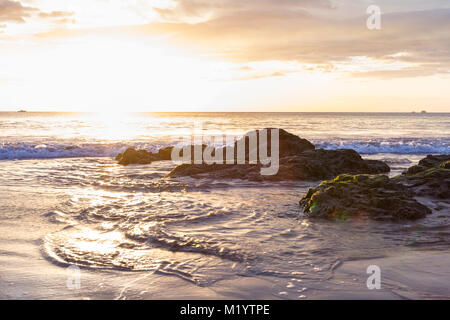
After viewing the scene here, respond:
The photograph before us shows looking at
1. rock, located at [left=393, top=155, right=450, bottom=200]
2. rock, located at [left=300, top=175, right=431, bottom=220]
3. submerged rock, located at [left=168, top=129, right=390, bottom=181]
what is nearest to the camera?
rock, located at [left=300, top=175, right=431, bottom=220]

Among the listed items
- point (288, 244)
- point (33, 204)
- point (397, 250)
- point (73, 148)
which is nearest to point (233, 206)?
point (288, 244)

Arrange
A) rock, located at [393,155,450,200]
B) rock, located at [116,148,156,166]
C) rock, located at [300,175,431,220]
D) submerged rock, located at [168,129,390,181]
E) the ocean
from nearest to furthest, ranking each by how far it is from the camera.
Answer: the ocean, rock, located at [300,175,431,220], rock, located at [393,155,450,200], submerged rock, located at [168,129,390,181], rock, located at [116,148,156,166]

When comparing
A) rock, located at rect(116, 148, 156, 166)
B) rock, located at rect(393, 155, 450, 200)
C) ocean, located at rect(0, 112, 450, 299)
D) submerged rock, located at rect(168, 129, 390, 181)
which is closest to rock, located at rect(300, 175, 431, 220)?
ocean, located at rect(0, 112, 450, 299)

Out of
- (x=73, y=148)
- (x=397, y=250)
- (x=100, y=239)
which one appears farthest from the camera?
(x=73, y=148)

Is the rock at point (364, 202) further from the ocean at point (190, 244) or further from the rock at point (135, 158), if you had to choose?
the rock at point (135, 158)

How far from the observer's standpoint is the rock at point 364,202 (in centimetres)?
736

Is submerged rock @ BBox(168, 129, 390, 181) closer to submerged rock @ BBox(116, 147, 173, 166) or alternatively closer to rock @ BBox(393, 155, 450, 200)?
rock @ BBox(393, 155, 450, 200)

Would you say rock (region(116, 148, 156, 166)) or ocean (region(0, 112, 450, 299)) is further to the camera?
rock (region(116, 148, 156, 166))

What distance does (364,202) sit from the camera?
303 inches

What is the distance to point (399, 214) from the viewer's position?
7.29 meters

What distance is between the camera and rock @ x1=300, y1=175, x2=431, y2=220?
7.36 meters

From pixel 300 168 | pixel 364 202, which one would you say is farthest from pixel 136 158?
pixel 364 202
